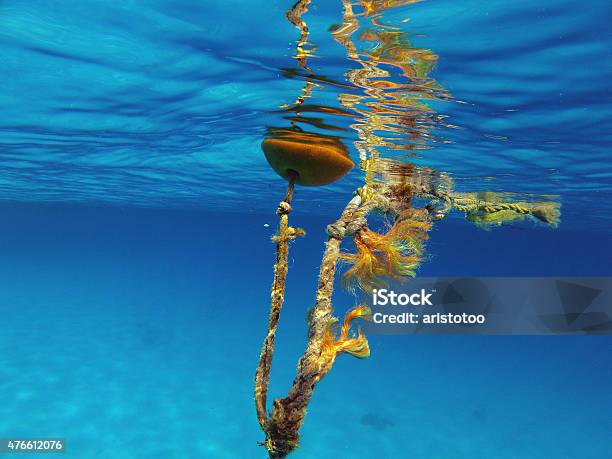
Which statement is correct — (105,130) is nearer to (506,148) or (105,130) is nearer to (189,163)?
(189,163)

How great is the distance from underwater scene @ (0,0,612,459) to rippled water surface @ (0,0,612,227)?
2.0 inches

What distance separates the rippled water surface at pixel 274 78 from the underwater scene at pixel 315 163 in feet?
0.17

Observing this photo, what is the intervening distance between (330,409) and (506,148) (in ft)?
58.6

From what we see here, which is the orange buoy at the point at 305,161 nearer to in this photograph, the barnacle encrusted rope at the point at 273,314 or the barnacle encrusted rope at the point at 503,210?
the barnacle encrusted rope at the point at 273,314

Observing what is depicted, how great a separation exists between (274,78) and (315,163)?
12.9 ft

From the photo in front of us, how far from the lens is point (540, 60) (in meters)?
6.55

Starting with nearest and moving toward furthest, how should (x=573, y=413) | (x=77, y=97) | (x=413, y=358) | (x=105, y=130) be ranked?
(x=77, y=97), (x=105, y=130), (x=573, y=413), (x=413, y=358)

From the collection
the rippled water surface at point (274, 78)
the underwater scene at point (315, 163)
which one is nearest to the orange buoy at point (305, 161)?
the underwater scene at point (315, 163)

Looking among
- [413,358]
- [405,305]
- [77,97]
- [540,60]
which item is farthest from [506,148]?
[413,358]

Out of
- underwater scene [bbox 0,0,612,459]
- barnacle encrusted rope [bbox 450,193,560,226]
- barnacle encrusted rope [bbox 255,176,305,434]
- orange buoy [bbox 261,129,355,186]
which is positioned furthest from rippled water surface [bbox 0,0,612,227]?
barnacle encrusted rope [bbox 255,176,305,434]

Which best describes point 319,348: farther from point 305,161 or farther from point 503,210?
point 503,210

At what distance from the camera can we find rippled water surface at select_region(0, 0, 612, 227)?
18.9 feet

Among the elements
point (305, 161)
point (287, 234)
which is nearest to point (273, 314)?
point (287, 234)

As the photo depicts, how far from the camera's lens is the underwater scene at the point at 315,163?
5016mm
